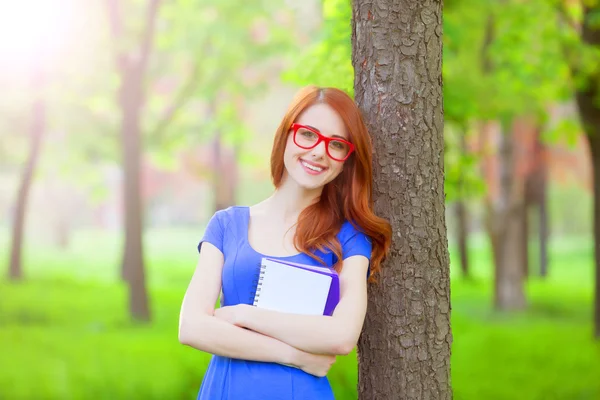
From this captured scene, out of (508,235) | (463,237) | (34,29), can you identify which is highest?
(34,29)

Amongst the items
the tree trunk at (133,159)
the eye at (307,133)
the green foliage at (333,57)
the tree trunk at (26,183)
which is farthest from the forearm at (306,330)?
the tree trunk at (26,183)

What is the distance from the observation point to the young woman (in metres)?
2.18

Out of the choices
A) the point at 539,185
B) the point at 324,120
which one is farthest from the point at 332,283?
the point at 539,185

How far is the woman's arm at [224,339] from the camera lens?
2168 millimetres

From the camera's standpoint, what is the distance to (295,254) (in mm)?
2344

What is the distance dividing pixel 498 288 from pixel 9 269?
9321mm

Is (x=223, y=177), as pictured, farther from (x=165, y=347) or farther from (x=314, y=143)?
(x=314, y=143)

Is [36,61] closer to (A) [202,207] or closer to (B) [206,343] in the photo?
(B) [206,343]

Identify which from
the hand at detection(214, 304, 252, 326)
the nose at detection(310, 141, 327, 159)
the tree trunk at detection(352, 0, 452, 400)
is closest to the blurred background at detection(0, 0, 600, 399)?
the tree trunk at detection(352, 0, 452, 400)

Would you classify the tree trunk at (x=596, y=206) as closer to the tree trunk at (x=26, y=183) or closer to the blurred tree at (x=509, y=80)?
the blurred tree at (x=509, y=80)

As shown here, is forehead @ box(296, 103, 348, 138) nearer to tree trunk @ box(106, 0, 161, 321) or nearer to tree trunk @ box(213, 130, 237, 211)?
tree trunk @ box(106, 0, 161, 321)

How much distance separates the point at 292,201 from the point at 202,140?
11330 mm

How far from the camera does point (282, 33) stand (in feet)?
40.3

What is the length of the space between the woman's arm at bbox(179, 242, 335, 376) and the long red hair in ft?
1.08
